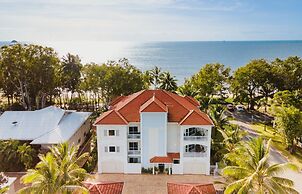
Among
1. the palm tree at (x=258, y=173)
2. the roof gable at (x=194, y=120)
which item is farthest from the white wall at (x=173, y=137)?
the palm tree at (x=258, y=173)

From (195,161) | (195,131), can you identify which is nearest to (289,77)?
(195,131)

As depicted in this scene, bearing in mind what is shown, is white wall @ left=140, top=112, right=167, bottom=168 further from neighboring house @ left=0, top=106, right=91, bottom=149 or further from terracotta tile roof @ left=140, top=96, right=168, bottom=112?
neighboring house @ left=0, top=106, right=91, bottom=149

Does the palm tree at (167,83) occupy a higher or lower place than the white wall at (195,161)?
higher

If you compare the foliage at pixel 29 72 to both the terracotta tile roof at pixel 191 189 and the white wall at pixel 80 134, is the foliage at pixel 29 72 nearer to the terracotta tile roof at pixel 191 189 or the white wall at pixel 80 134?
the white wall at pixel 80 134

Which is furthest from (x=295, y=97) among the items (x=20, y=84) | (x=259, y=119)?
(x=20, y=84)

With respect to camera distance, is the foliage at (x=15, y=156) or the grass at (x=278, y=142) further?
the grass at (x=278, y=142)

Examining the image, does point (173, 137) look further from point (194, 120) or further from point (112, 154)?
point (112, 154)
